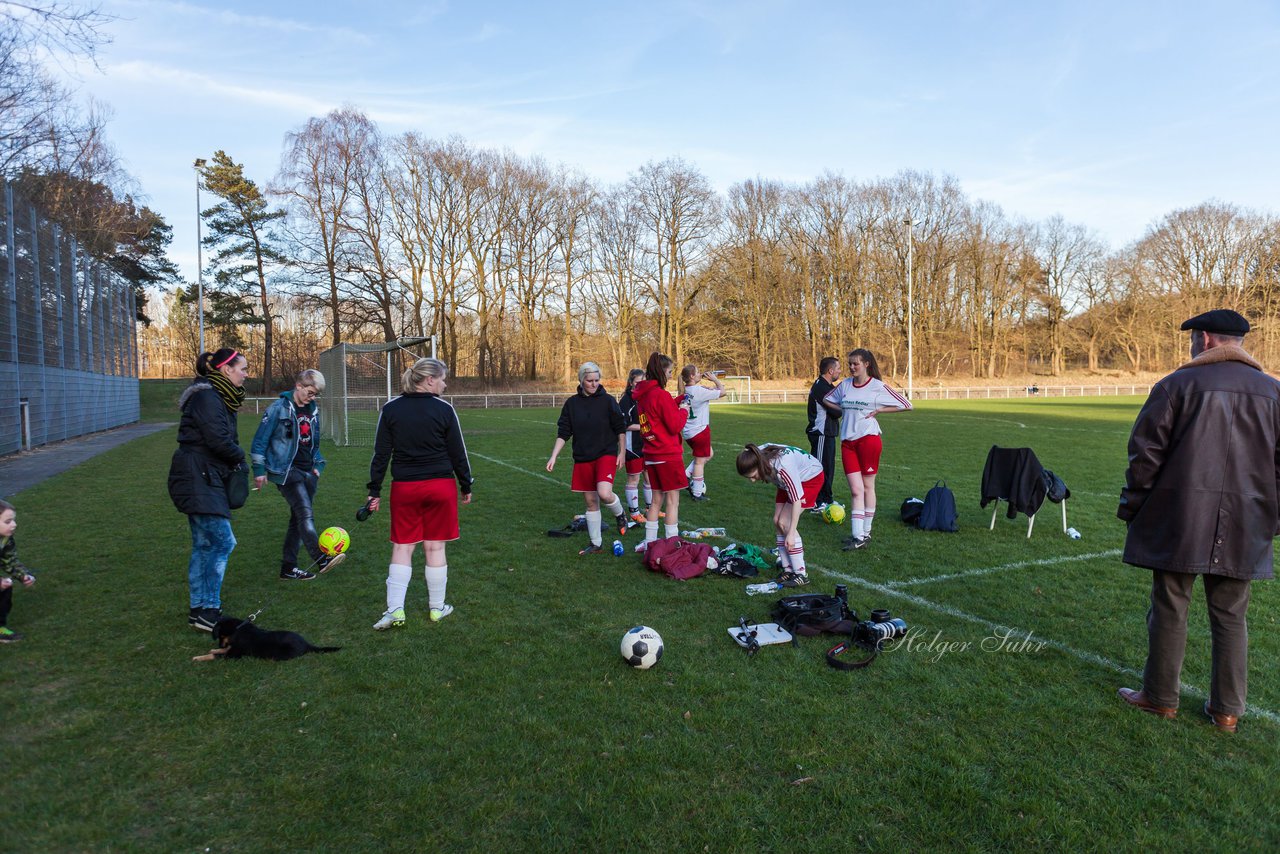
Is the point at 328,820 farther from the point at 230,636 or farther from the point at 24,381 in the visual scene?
the point at 24,381

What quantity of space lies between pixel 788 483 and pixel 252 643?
3.99 metres

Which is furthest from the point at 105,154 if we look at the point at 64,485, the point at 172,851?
the point at 172,851

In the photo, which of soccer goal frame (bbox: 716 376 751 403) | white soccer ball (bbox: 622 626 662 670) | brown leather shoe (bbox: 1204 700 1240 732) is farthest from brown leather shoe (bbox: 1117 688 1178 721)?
soccer goal frame (bbox: 716 376 751 403)

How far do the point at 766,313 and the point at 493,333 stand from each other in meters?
19.9

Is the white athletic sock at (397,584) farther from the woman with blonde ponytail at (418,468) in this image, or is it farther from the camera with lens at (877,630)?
the camera with lens at (877,630)

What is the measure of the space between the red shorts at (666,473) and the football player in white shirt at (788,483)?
943mm

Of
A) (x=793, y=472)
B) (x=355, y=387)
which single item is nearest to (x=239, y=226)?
(x=355, y=387)

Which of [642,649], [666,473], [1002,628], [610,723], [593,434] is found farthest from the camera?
[593,434]

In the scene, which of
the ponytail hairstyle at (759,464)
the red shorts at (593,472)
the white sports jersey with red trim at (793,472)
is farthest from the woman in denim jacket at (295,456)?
the white sports jersey with red trim at (793,472)

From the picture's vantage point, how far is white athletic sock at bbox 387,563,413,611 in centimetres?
499

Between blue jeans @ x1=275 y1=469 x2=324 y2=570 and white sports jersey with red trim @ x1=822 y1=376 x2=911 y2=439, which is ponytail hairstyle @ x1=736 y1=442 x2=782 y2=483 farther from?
blue jeans @ x1=275 y1=469 x2=324 y2=570

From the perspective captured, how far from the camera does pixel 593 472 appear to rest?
697 centimetres

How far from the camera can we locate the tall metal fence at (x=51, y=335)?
52.6 feet
